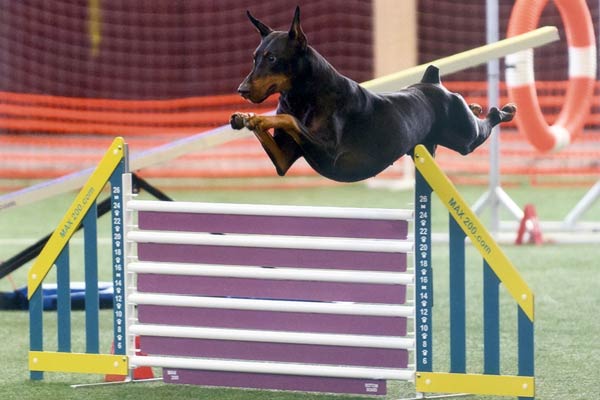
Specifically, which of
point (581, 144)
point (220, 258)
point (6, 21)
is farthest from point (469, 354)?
point (6, 21)

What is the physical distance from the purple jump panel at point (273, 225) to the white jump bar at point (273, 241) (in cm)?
2

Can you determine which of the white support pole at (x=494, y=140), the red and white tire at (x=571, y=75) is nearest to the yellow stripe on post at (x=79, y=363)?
the red and white tire at (x=571, y=75)

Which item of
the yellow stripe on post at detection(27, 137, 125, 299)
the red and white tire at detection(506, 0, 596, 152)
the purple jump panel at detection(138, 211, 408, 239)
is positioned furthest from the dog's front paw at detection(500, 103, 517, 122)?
the red and white tire at detection(506, 0, 596, 152)

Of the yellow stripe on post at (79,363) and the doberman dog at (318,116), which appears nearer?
the doberman dog at (318,116)

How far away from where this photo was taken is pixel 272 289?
3.44 m

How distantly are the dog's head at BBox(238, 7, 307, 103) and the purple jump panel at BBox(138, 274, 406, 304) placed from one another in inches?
38.3

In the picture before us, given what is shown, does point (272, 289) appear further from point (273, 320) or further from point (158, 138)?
point (158, 138)

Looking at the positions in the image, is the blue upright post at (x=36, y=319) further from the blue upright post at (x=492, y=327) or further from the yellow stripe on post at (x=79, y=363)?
the blue upright post at (x=492, y=327)

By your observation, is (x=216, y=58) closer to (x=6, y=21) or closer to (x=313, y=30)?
(x=313, y=30)

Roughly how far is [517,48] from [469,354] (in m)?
1.10

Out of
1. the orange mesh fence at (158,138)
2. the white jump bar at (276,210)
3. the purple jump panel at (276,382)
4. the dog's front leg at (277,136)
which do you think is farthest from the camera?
the orange mesh fence at (158,138)

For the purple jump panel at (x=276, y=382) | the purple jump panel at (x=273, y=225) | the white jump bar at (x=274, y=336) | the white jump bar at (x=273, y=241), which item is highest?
the purple jump panel at (x=273, y=225)

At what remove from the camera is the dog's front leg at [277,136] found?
2.49 meters

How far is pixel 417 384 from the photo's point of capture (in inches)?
130
